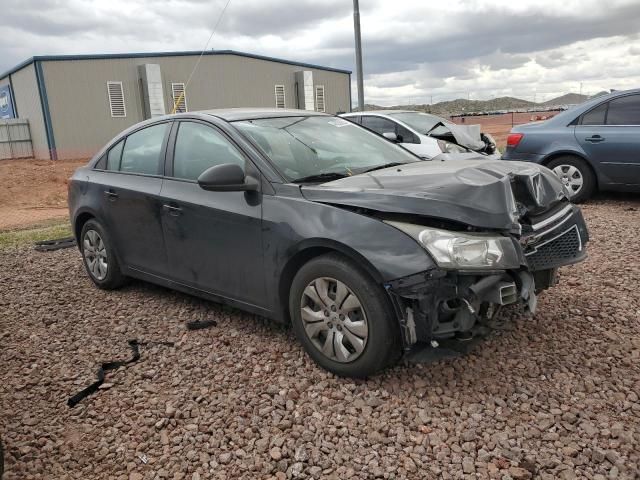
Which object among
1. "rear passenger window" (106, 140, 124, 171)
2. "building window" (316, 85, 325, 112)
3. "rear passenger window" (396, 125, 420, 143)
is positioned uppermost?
"building window" (316, 85, 325, 112)

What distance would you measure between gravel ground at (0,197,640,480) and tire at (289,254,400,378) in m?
0.16

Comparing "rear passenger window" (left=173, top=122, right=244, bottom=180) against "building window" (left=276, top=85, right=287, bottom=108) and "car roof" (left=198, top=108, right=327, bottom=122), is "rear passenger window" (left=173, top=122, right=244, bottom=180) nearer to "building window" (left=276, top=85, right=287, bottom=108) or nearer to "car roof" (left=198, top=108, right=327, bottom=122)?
"car roof" (left=198, top=108, right=327, bottom=122)

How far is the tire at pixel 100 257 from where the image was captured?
5023 millimetres

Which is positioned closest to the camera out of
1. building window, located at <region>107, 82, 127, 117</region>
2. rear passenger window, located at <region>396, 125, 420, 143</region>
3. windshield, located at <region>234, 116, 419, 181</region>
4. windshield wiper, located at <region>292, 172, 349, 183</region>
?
windshield wiper, located at <region>292, 172, 349, 183</region>

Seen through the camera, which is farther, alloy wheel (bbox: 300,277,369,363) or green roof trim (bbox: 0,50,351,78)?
green roof trim (bbox: 0,50,351,78)

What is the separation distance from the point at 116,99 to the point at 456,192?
2342 centimetres

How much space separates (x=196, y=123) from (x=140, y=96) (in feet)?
72.2

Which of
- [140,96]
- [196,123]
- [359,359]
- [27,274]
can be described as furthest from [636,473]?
[140,96]

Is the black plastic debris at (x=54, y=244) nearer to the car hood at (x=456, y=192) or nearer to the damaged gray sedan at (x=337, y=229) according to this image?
the damaged gray sedan at (x=337, y=229)

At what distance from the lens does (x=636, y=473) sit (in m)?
2.45

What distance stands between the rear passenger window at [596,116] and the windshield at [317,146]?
15.4 ft

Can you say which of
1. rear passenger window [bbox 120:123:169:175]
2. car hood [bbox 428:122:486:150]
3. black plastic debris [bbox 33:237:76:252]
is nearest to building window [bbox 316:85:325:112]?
car hood [bbox 428:122:486:150]

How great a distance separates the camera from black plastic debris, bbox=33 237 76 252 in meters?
7.25

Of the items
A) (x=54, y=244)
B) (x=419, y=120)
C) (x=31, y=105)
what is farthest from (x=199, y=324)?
(x=31, y=105)
